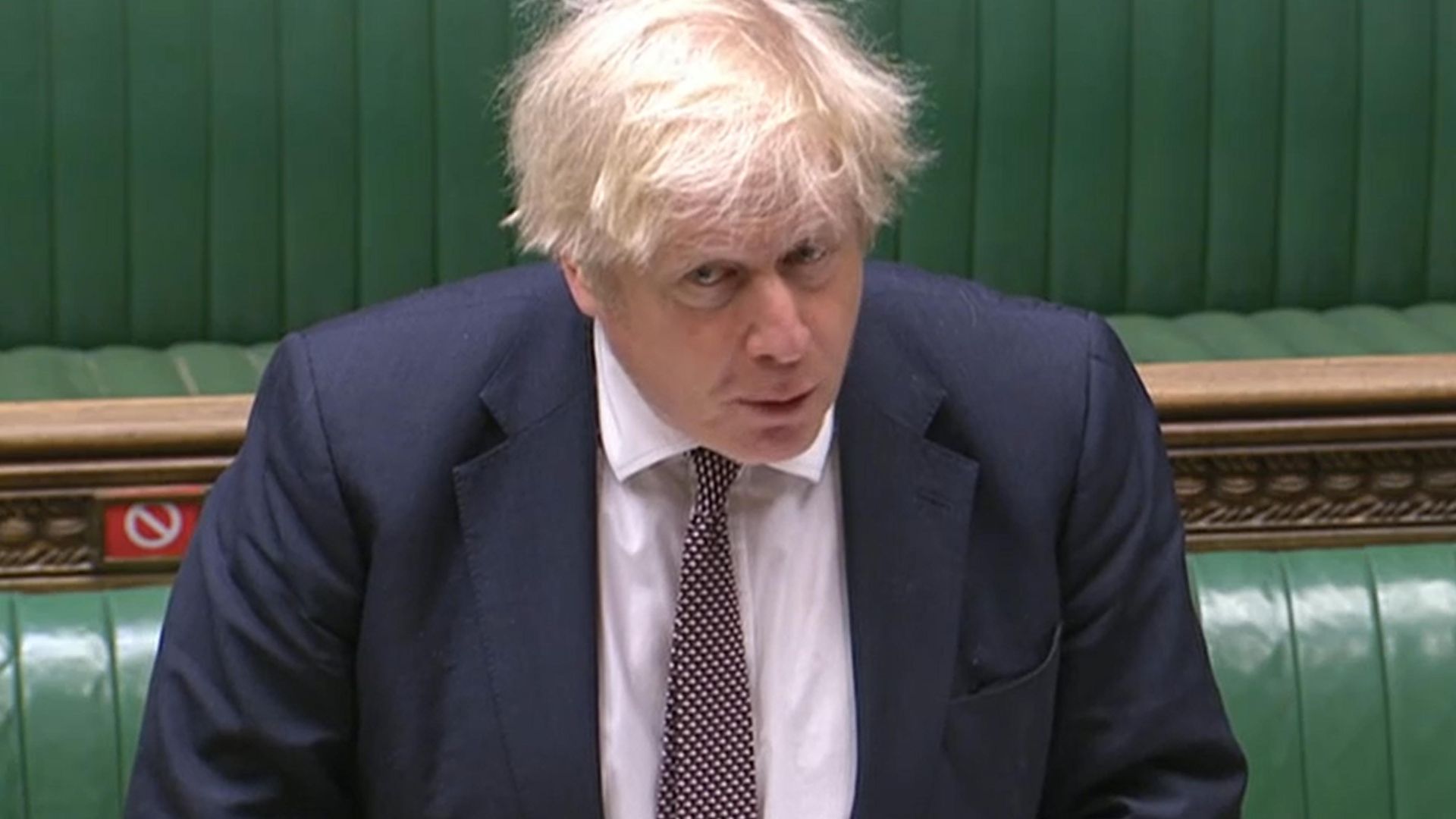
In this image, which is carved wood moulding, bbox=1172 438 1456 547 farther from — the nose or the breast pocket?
the nose

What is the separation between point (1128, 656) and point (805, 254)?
324 millimetres

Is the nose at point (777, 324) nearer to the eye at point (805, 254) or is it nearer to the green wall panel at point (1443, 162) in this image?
the eye at point (805, 254)

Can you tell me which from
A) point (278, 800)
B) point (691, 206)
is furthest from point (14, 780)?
point (691, 206)

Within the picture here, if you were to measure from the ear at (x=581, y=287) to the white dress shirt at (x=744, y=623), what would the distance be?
0.26ft

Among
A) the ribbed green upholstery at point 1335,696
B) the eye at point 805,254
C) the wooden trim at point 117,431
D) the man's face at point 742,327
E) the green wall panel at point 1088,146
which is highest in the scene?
the eye at point 805,254

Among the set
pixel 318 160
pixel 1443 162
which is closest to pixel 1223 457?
pixel 1443 162

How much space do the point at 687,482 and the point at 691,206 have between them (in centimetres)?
24

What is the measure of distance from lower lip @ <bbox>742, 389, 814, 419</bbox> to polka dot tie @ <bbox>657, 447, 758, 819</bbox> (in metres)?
0.11

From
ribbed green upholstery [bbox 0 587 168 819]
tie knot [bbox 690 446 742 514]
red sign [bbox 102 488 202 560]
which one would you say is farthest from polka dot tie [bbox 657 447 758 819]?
red sign [bbox 102 488 202 560]

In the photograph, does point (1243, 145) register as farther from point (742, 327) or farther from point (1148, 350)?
point (742, 327)

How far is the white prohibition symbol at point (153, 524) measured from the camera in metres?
2.55

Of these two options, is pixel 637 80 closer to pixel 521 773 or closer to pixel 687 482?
pixel 687 482

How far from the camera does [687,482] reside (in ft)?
5.20

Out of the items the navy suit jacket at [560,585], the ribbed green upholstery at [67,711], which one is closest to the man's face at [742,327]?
the navy suit jacket at [560,585]
